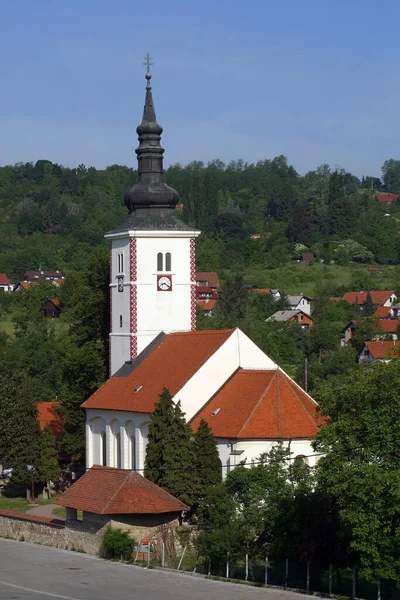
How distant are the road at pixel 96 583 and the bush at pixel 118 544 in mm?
450

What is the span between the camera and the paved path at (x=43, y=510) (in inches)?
1983

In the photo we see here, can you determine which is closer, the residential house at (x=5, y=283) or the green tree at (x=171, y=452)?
the green tree at (x=171, y=452)

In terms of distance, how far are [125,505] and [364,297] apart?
286 ft

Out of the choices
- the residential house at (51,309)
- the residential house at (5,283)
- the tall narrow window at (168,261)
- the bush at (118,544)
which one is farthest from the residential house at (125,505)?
the residential house at (5,283)

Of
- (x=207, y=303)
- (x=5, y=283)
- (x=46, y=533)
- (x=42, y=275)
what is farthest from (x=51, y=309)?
(x=46, y=533)

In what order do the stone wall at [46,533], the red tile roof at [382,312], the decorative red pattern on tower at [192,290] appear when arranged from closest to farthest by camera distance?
1. the stone wall at [46,533]
2. the decorative red pattern on tower at [192,290]
3. the red tile roof at [382,312]

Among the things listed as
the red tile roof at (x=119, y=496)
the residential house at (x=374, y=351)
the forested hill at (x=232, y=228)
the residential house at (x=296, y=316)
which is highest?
the forested hill at (x=232, y=228)

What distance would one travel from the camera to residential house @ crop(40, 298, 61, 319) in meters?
119

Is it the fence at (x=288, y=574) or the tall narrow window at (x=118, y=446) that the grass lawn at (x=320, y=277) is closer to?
the tall narrow window at (x=118, y=446)

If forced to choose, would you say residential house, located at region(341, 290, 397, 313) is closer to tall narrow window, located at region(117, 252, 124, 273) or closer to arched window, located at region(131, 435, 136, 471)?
tall narrow window, located at region(117, 252, 124, 273)

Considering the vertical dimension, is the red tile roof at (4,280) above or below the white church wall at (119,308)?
above

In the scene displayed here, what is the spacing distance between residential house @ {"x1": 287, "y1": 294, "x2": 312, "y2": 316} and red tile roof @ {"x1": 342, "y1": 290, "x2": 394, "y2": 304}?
339 cm

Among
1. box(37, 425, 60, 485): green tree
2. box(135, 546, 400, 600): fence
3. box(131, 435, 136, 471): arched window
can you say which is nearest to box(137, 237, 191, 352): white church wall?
box(131, 435, 136, 471): arched window

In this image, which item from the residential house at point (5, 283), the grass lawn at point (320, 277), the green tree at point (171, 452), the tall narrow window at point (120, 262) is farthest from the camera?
the residential house at point (5, 283)
